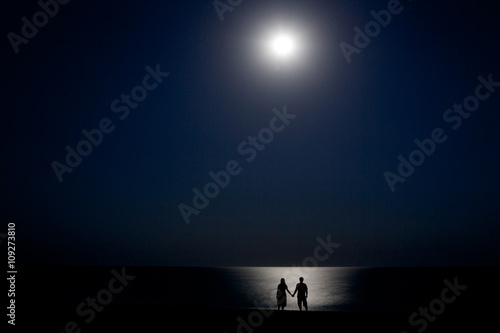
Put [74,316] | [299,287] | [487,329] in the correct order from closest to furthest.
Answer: [487,329], [74,316], [299,287]

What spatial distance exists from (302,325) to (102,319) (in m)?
7.67

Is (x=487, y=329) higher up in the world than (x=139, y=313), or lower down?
lower down

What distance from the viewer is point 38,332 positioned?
11.9 metres

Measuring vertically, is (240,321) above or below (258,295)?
below

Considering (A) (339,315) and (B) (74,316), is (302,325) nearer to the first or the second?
(A) (339,315)

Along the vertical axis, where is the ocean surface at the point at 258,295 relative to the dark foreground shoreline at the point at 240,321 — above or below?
above

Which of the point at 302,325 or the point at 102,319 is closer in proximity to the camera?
the point at 302,325

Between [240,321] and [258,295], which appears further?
[258,295]

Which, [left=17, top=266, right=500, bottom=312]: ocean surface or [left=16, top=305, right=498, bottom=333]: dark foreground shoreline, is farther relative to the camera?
[left=17, top=266, right=500, bottom=312]: ocean surface

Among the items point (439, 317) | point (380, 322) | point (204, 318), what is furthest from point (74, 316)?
A: point (439, 317)

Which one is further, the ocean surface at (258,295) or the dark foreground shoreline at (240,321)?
the ocean surface at (258,295)

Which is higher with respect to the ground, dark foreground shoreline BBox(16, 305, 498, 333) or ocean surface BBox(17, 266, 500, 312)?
ocean surface BBox(17, 266, 500, 312)

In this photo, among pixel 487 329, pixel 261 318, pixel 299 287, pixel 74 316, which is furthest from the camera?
pixel 299 287

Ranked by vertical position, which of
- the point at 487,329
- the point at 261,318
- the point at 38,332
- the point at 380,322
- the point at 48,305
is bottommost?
the point at 487,329
